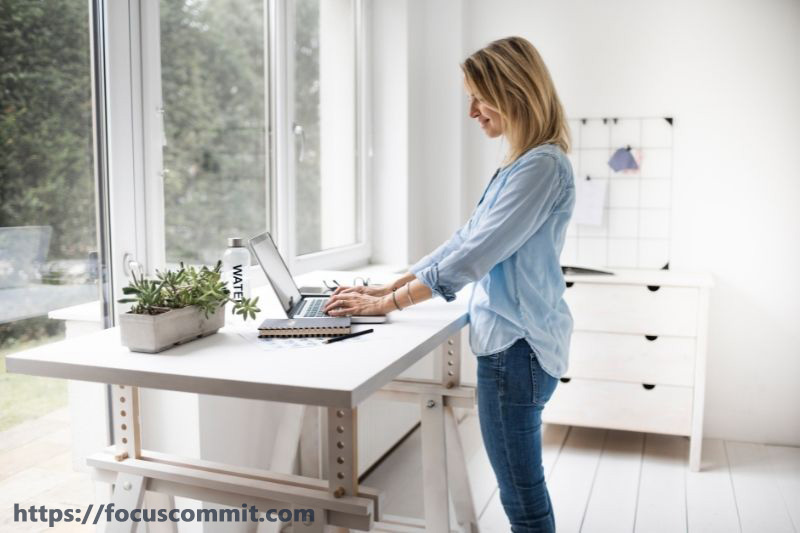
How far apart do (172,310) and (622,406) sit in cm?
210

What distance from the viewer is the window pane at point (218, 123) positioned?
8.63 feet

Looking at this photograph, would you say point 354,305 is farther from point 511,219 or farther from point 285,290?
point 511,219

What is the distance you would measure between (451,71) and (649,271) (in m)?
1.24

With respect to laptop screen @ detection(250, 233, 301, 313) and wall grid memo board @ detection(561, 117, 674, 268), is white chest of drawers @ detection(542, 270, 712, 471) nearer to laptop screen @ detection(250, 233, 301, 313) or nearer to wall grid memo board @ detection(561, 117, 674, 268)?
wall grid memo board @ detection(561, 117, 674, 268)

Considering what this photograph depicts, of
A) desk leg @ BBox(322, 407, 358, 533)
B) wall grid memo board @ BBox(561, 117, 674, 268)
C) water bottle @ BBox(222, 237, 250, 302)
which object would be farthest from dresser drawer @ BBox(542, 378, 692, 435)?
desk leg @ BBox(322, 407, 358, 533)

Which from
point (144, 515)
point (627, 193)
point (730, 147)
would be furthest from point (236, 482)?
point (730, 147)

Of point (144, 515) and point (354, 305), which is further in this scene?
point (354, 305)

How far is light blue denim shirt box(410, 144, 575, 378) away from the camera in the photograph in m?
1.57

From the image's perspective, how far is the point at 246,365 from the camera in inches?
50.7

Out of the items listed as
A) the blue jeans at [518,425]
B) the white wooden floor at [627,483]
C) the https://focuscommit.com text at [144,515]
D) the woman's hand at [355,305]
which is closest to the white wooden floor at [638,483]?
the white wooden floor at [627,483]

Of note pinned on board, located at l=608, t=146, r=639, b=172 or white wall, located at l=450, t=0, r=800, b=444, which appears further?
note pinned on board, located at l=608, t=146, r=639, b=172

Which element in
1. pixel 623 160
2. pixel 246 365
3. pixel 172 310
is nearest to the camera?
pixel 246 365

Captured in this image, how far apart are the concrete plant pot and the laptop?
0.23 m

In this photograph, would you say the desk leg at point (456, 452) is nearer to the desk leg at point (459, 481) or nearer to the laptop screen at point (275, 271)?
the desk leg at point (459, 481)
